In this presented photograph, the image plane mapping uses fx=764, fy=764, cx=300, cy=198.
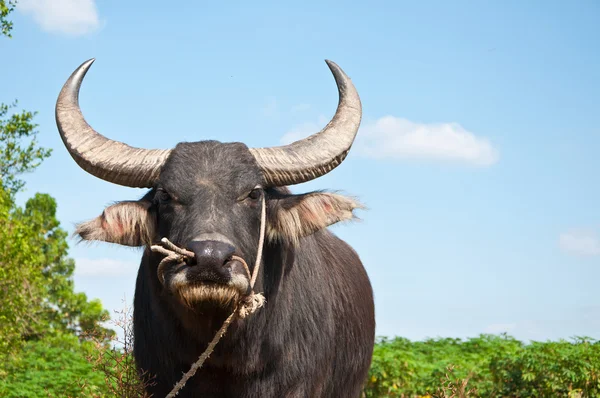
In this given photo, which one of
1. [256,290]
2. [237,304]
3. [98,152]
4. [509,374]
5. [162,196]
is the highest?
[98,152]

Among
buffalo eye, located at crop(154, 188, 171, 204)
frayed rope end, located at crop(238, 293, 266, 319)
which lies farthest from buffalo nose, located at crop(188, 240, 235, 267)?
buffalo eye, located at crop(154, 188, 171, 204)

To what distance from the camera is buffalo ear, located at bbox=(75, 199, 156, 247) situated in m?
4.52

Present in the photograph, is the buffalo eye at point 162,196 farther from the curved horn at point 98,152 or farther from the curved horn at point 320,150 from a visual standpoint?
the curved horn at point 320,150

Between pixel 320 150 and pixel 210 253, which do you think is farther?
pixel 320 150

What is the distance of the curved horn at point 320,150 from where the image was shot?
15.2 ft

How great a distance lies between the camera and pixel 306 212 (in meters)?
4.58

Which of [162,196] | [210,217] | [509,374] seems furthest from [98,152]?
[509,374]

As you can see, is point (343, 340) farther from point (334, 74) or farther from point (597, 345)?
point (597, 345)

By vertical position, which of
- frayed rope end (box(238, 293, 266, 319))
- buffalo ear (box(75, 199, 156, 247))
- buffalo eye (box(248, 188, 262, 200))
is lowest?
frayed rope end (box(238, 293, 266, 319))

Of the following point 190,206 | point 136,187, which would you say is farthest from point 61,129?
point 190,206

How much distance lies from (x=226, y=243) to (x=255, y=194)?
643mm

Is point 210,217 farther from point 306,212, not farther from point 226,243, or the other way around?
point 306,212

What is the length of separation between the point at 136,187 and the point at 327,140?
126cm

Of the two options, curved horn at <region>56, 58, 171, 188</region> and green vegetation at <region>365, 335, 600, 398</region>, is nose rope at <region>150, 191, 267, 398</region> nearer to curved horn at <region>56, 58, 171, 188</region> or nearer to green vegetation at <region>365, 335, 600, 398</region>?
curved horn at <region>56, 58, 171, 188</region>
